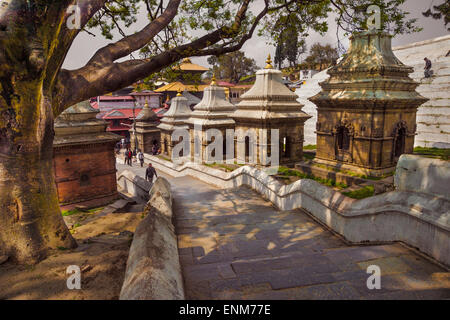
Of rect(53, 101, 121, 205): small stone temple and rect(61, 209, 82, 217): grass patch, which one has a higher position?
rect(53, 101, 121, 205): small stone temple

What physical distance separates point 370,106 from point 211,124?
11.6 meters

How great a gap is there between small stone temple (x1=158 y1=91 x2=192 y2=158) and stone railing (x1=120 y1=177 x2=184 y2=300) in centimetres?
2141

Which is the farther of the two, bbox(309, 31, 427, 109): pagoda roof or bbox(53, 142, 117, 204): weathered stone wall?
bbox(53, 142, 117, 204): weathered stone wall

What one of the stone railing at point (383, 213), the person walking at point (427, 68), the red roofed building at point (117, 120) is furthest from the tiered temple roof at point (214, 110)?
the red roofed building at point (117, 120)

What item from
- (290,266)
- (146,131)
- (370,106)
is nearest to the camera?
(290,266)

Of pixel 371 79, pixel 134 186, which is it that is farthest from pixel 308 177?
pixel 134 186

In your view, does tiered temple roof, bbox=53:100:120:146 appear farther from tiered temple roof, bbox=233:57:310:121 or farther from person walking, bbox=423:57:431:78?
person walking, bbox=423:57:431:78

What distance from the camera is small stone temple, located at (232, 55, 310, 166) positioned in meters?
15.4

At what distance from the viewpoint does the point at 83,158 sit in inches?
533

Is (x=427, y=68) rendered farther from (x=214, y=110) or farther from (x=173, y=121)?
(x=173, y=121)

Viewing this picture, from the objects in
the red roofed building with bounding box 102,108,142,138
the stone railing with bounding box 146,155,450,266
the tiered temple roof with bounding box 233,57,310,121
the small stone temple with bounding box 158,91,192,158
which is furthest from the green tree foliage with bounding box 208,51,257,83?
the stone railing with bounding box 146,155,450,266

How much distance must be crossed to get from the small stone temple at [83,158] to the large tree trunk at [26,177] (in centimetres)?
898
